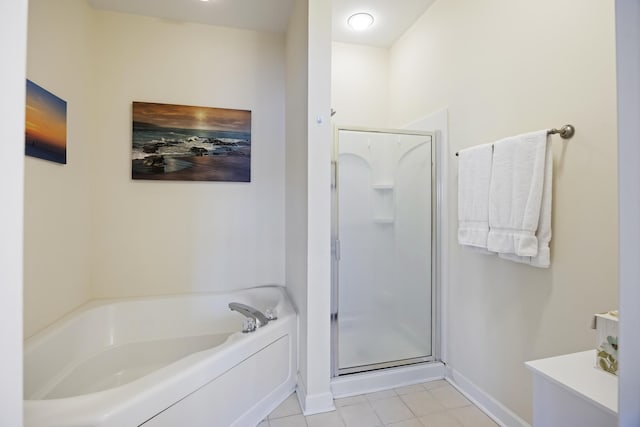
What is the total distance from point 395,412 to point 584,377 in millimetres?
1129

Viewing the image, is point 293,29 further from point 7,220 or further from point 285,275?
point 7,220

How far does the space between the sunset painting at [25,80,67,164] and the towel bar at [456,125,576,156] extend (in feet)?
8.40

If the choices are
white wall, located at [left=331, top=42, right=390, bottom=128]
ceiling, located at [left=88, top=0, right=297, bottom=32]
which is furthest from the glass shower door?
ceiling, located at [left=88, top=0, right=297, bottom=32]

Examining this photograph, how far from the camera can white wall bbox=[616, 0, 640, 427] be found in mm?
534

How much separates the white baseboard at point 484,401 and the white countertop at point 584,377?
756mm

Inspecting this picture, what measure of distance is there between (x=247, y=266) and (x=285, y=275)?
13.2 inches

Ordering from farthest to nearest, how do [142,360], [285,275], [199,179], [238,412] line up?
[285,275] < [199,179] < [142,360] < [238,412]

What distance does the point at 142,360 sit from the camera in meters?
2.07

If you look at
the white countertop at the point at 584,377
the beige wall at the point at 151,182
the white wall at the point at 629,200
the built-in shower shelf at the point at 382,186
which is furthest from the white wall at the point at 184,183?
the white wall at the point at 629,200

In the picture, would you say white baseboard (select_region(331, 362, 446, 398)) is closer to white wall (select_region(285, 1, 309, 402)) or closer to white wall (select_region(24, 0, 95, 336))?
white wall (select_region(285, 1, 309, 402))

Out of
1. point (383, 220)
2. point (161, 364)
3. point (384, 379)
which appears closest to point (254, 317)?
point (161, 364)

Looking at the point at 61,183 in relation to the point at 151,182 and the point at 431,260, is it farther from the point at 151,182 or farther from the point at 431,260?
the point at 431,260

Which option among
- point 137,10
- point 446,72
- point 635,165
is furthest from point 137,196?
point 635,165

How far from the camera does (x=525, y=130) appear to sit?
154 cm
